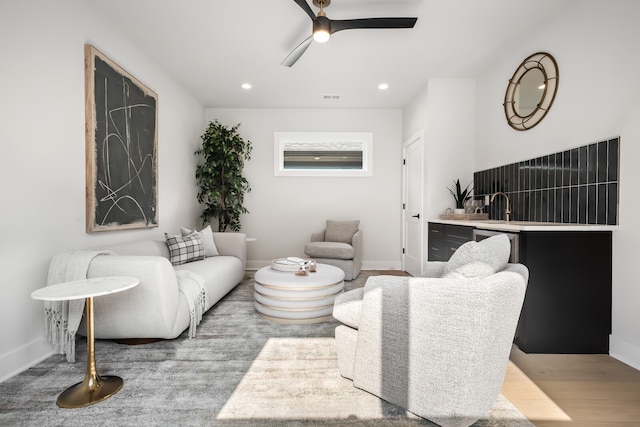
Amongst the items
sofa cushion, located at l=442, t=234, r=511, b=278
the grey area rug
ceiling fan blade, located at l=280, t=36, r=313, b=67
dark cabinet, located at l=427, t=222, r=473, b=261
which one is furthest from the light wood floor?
ceiling fan blade, located at l=280, t=36, r=313, b=67

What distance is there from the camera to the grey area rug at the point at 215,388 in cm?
140

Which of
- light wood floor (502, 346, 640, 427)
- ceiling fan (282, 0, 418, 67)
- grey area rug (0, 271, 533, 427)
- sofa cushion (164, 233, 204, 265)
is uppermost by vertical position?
ceiling fan (282, 0, 418, 67)

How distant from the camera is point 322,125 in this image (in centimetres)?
507

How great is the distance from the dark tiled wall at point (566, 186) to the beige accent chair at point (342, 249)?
1812 mm

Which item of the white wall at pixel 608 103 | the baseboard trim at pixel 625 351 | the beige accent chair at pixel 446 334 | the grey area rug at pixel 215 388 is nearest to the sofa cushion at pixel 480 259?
the beige accent chair at pixel 446 334

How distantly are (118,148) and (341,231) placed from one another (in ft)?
9.87

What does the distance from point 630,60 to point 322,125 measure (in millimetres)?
3720

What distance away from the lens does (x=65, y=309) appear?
1.90 m

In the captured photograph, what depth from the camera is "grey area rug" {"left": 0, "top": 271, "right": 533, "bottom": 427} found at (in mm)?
1404

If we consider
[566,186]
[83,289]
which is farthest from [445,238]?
[83,289]

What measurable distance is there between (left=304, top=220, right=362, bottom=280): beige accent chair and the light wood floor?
224 cm

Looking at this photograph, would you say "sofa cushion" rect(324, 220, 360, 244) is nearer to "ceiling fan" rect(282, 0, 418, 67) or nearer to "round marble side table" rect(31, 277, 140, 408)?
"ceiling fan" rect(282, 0, 418, 67)

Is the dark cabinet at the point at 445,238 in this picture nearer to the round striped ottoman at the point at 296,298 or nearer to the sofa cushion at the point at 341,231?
the sofa cushion at the point at 341,231

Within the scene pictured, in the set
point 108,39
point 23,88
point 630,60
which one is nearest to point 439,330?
point 630,60
